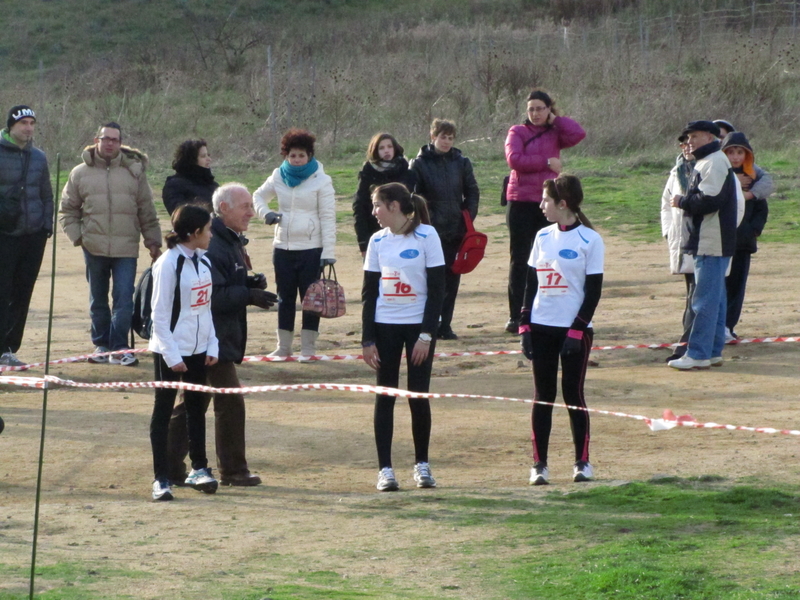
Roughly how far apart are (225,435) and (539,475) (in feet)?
6.02

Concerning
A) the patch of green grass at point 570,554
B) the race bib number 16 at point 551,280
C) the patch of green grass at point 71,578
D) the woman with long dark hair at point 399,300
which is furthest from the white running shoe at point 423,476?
the patch of green grass at point 71,578

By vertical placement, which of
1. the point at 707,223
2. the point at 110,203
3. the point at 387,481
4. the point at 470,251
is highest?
the point at 707,223

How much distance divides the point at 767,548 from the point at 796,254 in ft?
35.8

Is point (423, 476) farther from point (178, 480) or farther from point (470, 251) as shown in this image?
point (470, 251)

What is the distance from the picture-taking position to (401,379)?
404 inches

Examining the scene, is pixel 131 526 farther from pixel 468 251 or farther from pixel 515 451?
pixel 468 251

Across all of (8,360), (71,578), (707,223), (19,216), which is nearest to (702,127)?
(707,223)

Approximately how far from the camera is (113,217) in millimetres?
10266

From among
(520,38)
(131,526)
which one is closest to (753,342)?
(131,526)

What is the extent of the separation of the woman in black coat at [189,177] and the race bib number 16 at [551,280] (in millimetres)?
3399

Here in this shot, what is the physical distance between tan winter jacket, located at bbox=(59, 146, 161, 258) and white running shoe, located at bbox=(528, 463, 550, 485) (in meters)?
4.47

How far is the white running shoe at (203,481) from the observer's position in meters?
7.02

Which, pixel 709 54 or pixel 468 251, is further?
pixel 709 54

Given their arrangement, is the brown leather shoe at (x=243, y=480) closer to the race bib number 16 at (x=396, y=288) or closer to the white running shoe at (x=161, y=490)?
the white running shoe at (x=161, y=490)
